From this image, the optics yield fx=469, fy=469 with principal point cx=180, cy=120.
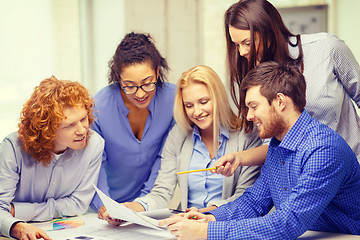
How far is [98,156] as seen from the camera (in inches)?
81.9

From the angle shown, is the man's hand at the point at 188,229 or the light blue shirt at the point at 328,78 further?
the light blue shirt at the point at 328,78

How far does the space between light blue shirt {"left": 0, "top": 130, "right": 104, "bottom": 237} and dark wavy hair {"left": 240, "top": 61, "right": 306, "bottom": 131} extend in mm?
800

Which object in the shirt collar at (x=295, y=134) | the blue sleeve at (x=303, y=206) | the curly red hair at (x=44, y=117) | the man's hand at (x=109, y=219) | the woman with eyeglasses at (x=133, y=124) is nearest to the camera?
the blue sleeve at (x=303, y=206)

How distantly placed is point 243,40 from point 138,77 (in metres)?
0.53

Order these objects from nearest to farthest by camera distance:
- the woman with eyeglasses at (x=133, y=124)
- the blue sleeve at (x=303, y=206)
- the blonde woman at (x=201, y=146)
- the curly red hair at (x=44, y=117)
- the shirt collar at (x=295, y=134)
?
the blue sleeve at (x=303, y=206) < the shirt collar at (x=295, y=134) < the curly red hair at (x=44, y=117) < the blonde woman at (x=201, y=146) < the woman with eyeglasses at (x=133, y=124)

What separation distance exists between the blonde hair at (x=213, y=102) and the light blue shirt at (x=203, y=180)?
4 cm

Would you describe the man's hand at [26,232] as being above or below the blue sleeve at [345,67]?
below

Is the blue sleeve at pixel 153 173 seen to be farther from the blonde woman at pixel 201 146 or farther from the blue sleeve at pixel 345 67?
the blue sleeve at pixel 345 67

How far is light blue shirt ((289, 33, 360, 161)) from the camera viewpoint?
1.87 meters

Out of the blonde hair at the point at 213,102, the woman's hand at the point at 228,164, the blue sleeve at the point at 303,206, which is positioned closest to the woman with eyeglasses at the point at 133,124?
the blonde hair at the point at 213,102

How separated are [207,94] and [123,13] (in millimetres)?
2808

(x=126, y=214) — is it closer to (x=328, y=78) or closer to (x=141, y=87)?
(x=141, y=87)

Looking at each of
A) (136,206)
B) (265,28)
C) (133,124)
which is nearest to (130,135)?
(133,124)

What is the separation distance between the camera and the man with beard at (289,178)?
56.8 inches
